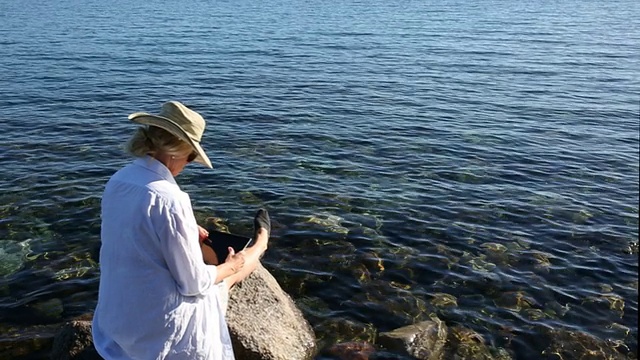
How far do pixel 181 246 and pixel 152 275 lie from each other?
0.38m

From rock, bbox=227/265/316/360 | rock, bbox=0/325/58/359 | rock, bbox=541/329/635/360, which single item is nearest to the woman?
rock, bbox=227/265/316/360

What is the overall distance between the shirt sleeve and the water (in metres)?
4.83

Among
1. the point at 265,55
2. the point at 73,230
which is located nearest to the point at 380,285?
the point at 73,230

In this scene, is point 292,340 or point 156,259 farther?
point 292,340

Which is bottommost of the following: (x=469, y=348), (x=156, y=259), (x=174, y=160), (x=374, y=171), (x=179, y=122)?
(x=374, y=171)

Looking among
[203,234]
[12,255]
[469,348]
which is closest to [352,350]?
[469,348]

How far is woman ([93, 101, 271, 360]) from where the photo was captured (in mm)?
4484

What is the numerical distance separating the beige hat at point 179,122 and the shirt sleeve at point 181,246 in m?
0.45

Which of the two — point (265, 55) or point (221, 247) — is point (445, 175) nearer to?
point (221, 247)

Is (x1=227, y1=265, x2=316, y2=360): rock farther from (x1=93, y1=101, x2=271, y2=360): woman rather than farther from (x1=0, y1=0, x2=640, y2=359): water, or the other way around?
(x1=93, y1=101, x2=271, y2=360): woman

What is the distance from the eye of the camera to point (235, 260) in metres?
5.84

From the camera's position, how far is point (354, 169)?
17000mm

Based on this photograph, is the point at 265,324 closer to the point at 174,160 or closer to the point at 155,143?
the point at 174,160

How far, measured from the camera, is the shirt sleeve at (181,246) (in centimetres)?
444
